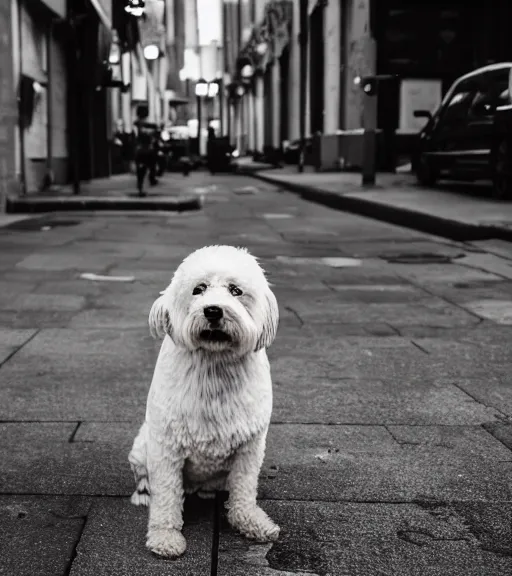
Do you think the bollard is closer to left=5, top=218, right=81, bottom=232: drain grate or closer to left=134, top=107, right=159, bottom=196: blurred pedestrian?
left=134, top=107, right=159, bottom=196: blurred pedestrian

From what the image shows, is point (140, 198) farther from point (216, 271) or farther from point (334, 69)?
point (334, 69)

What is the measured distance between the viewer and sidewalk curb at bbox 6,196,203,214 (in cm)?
1434

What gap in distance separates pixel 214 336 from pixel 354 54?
25.9m

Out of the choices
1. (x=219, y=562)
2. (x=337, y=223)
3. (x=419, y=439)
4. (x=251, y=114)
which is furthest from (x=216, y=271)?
(x=251, y=114)

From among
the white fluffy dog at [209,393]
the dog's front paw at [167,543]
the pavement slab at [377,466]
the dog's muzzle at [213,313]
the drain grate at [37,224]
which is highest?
the dog's muzzle at [213,313]

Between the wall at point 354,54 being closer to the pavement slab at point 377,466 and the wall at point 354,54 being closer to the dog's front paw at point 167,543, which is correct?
the pavement slab at point 377,466

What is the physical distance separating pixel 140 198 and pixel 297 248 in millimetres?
6270

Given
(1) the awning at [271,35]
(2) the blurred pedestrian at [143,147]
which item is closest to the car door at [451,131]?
(2) the blurred pedestrian at [143,147]

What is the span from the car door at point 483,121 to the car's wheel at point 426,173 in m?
1.78

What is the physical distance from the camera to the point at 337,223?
42.5 feet

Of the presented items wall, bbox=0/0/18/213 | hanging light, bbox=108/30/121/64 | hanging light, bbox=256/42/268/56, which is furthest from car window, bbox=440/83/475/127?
hanging light, bbox=256/42/268/56

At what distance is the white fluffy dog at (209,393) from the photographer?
2342 millimetres

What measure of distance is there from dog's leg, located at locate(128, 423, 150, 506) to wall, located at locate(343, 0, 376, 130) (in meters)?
23.4

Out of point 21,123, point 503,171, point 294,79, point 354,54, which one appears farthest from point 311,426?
point 294,79
